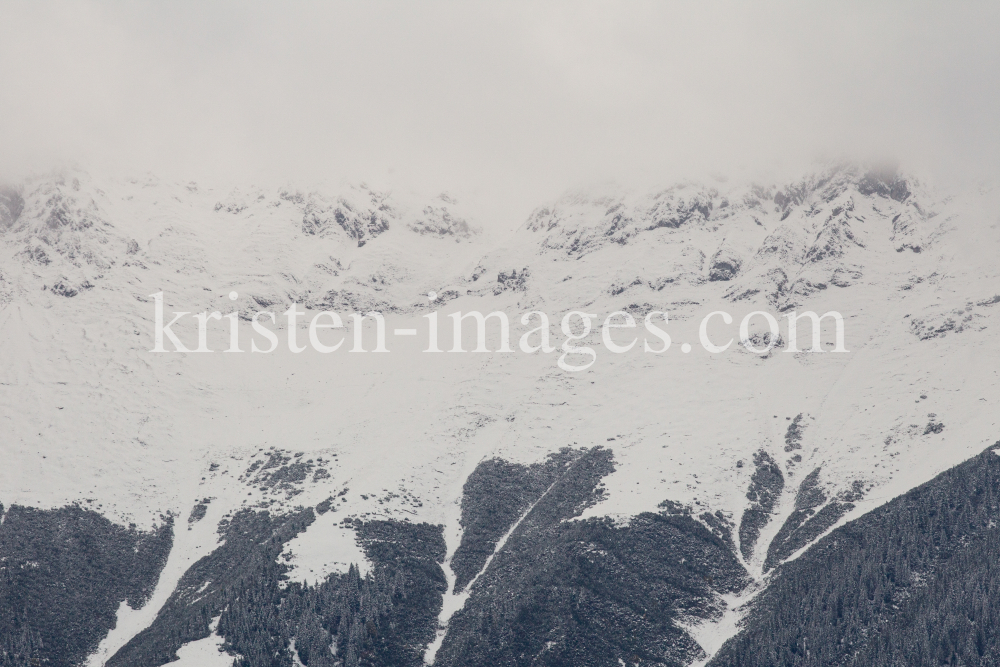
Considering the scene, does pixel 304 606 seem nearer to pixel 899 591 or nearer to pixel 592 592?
pixel 592 592

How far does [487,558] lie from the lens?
577 feet

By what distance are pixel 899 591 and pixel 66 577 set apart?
459 ft

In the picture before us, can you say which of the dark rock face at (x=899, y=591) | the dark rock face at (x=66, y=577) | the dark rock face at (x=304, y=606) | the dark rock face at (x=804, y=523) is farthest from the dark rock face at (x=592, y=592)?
the dark rock face at (x=66, y=577)

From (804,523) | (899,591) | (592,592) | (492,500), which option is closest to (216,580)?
(492,500)

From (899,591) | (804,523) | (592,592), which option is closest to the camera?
(899,591)

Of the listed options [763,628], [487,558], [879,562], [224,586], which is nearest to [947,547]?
[879,562]

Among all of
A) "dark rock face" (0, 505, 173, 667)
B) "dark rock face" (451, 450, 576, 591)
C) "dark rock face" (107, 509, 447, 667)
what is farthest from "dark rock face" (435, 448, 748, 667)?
"dark rock face" (0, 505, 173, 667)

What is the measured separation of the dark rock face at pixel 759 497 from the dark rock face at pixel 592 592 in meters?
5.30

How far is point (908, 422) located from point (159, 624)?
14108 cm

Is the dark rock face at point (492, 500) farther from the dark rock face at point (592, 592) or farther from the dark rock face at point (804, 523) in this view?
the dark rock face at point (804, 523)

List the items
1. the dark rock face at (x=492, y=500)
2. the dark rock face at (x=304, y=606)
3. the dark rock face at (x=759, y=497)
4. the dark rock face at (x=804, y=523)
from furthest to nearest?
the dark rock face at (x=492, y=500)
the dark rock face at (x=759, y=497)
the dark rock face at (x=804, y=523)
the dark rock face at (x=304, y=606)

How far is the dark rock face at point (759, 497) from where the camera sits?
171 m

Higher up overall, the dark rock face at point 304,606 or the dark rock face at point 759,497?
the dark rock face at point 759,497

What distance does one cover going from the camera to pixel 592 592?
158 metres
